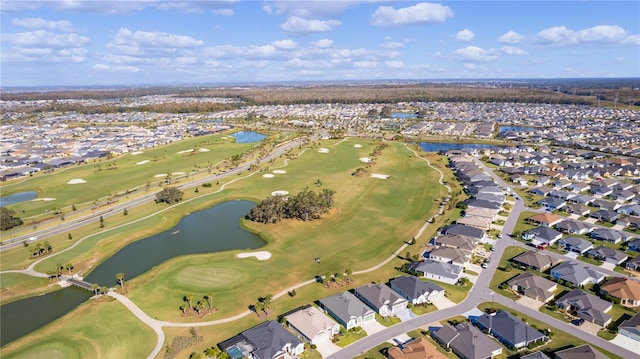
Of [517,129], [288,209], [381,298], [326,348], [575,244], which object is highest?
[517,129]

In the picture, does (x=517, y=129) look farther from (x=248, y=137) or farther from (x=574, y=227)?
(x=574, y=227)

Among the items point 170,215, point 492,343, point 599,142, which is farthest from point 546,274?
point 599,142

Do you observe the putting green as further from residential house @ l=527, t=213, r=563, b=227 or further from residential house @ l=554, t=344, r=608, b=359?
residential house @ l=527, t=213, r=563, b=227

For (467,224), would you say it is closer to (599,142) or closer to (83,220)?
(83,220)

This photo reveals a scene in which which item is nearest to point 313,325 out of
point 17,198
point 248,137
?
point 17,198

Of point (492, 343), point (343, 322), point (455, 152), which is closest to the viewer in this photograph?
point (492, 343)

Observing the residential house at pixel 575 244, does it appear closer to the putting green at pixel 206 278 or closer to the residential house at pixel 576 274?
the residential house at pixel 576 274

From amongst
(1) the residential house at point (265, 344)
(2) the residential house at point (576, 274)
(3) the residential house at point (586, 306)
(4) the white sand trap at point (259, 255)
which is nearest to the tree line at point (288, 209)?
(4) the white sand trap at point (259, 255)
